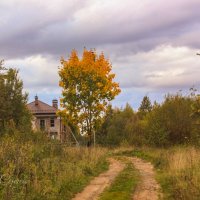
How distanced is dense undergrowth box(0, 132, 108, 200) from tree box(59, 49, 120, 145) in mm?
8513

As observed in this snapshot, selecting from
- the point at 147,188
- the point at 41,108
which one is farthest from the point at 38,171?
the point at 41,108

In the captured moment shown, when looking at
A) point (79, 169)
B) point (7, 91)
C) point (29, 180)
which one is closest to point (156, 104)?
point (7, 91)

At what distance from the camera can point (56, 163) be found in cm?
1764

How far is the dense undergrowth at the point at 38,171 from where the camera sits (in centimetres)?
1231

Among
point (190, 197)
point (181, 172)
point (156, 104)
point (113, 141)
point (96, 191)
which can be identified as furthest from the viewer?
point (113, 141)

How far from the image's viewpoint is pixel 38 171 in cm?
1503

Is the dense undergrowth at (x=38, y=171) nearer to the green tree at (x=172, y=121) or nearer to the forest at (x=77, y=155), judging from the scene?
the forest at (x=77, y=155)

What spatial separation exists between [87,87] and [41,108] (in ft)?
112

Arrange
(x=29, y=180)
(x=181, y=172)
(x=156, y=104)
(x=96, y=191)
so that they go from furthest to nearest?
(x=156, y=104), (x=181, y=172), (x=96, y=191), (x=29, y=180)

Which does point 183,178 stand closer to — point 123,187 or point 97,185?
point 123,187

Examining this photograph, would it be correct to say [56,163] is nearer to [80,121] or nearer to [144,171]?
[144,171]

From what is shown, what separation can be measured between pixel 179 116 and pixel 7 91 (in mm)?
13668

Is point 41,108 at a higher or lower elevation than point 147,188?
higher

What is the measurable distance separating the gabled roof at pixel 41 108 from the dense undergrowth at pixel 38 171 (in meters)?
40.9
